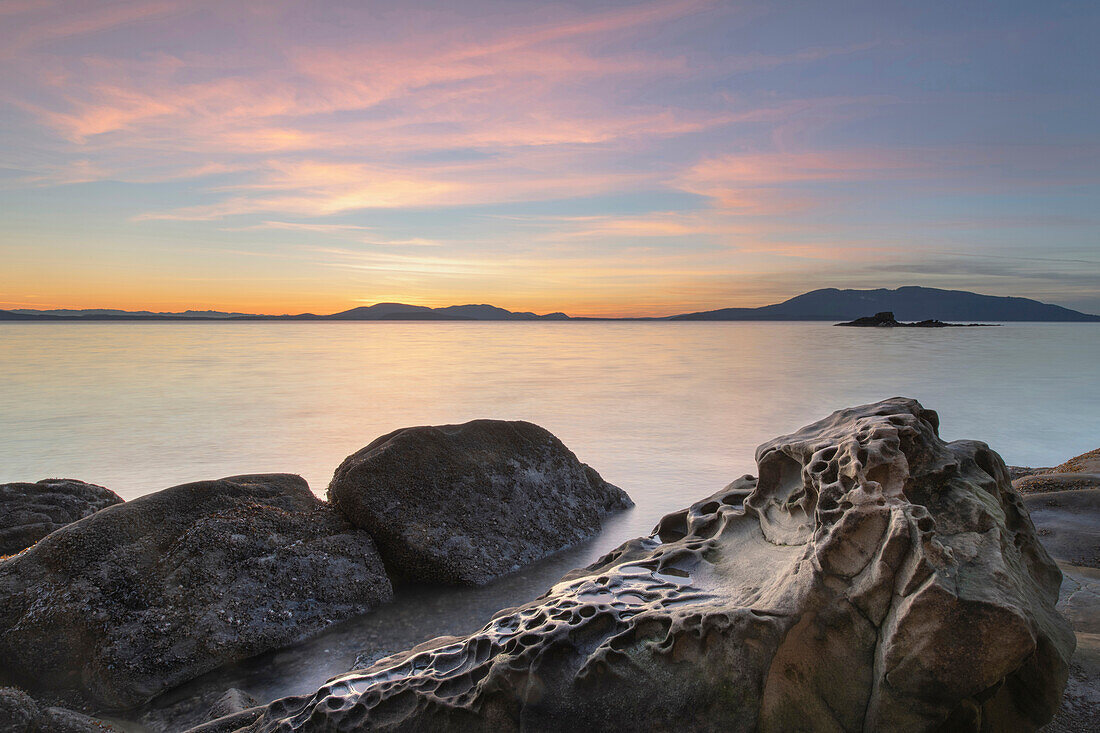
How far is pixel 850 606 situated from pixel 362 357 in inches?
1055

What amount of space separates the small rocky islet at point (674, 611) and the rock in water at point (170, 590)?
11mm

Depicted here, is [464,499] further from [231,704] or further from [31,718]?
[31,718]

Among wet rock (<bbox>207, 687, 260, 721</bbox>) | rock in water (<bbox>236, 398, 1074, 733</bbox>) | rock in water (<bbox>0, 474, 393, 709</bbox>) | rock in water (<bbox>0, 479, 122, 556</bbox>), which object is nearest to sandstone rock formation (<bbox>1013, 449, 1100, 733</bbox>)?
rock in water (<bbox>236, 398, 1074, 733</bbox>)

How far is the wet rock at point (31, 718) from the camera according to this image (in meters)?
2.40

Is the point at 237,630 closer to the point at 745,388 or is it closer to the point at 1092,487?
the point at 1092,487

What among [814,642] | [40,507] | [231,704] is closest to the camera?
[814,642]

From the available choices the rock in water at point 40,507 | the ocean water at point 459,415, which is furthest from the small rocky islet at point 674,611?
the rock in water at point 40,507

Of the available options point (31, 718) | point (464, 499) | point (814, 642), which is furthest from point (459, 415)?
point (814, 642)

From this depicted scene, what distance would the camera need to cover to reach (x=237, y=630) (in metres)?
3.61

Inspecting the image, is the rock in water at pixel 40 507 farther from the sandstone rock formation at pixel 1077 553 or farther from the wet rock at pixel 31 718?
the sandstone rock formation at pixel 1077 553

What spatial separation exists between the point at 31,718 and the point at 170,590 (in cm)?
117

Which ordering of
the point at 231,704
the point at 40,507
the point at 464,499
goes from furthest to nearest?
the point at 40,507
the point at 464,499
the point at 231,704

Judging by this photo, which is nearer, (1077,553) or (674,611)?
(674,611)

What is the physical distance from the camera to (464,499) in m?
4.85
